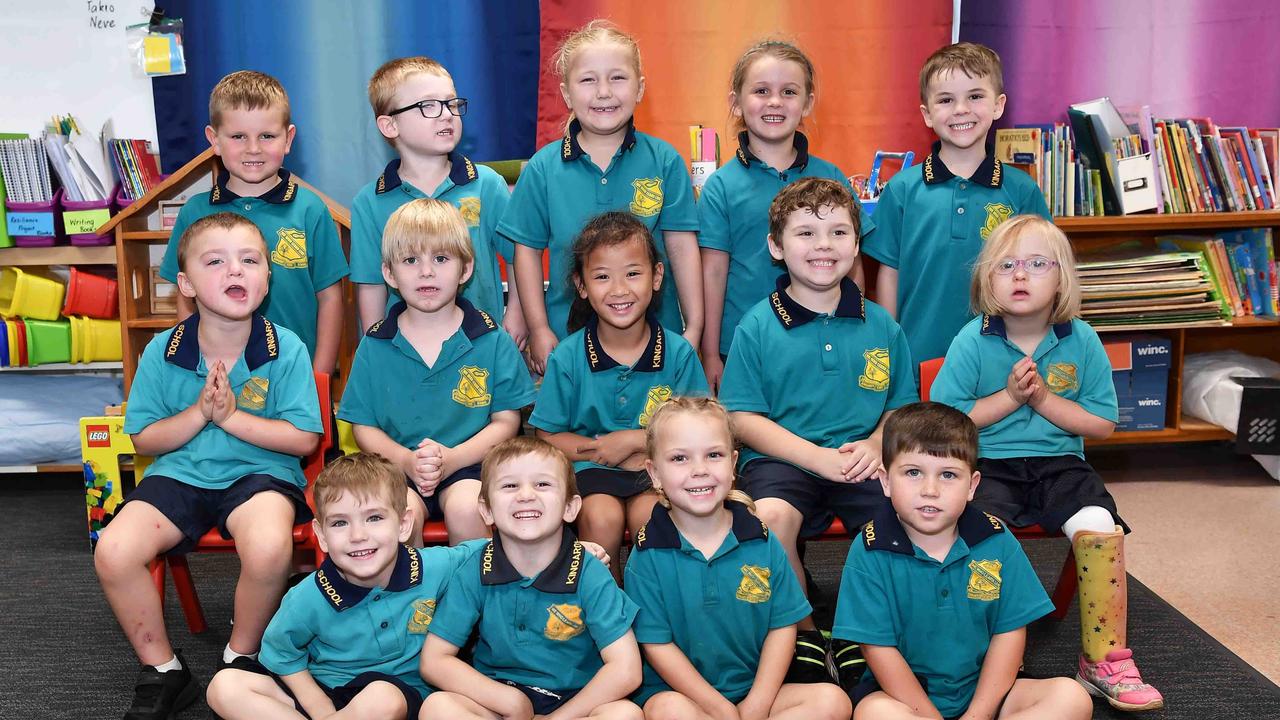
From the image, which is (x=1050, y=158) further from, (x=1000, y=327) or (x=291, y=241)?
(x=291, y=241)

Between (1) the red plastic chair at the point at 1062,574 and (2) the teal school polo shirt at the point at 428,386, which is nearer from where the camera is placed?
(2) the teal school polo shirt at the point at 428,386

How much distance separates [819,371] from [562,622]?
2.93 feet

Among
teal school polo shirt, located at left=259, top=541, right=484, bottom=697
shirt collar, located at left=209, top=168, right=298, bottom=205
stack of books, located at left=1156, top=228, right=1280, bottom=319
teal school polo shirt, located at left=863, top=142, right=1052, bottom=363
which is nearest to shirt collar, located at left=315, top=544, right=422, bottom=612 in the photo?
teal school polo shirt, located at left=259, top=541, right=484, bottom=697

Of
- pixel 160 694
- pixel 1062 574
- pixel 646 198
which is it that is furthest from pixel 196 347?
pixel 1062 574

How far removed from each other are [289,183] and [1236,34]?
11.4ft

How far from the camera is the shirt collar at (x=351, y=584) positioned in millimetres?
2164

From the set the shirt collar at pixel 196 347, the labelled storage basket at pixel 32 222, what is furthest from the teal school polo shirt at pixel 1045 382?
the labelled storage basket at pixel 32 222

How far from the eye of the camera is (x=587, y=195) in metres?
3.02

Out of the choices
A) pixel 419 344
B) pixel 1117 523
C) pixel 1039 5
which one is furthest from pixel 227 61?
pixel 1117 523

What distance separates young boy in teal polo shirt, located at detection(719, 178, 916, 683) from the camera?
2633 millimetres

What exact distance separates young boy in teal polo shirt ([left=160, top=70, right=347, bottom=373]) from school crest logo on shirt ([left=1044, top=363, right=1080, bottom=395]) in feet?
6.33

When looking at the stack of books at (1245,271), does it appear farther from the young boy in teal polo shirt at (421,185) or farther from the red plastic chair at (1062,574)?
the young boy in teal polo shirt at (421,185)

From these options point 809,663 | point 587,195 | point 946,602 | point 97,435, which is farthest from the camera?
point 97,435

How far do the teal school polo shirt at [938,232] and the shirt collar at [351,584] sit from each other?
158 centimetres
